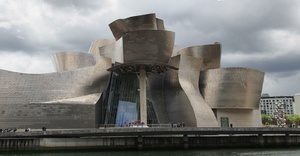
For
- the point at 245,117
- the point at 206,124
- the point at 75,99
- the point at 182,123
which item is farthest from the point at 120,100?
the point at 245,117

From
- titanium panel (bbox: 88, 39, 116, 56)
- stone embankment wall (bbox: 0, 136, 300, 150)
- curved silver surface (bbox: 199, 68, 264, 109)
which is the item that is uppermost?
titanium panel (bbox: 88, 39, 116, 56)

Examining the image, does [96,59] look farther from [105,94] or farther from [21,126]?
[21,126]

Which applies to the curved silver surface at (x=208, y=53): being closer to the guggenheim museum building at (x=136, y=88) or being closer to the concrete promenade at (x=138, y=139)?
the guggenheim museum building at (x=136, y=88)

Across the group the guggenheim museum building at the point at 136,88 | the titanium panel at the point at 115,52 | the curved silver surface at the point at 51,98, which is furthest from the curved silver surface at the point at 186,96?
the curved silver surface at the point at 51,98

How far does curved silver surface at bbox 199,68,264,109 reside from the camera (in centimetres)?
3888

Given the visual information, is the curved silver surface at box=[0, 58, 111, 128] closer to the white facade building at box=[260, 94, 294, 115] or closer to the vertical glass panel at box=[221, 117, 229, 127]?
the vertical glass panel at box=[221, 117, 229, 127]

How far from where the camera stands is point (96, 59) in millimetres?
38656

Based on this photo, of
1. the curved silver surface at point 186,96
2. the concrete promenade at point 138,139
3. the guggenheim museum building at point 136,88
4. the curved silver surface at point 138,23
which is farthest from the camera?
the curved silver surface at point 186,96

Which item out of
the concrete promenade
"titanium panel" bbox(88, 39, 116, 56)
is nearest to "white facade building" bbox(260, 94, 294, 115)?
"titanium panel" bbox(88, 39, 116, 56)

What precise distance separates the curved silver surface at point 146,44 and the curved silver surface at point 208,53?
8051 millimetres

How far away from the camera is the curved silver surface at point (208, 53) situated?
41.2 m

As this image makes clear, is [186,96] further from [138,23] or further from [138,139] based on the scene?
[138,139]

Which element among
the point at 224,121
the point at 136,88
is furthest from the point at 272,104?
the point at 136,88

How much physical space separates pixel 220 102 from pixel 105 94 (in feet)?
47.8
